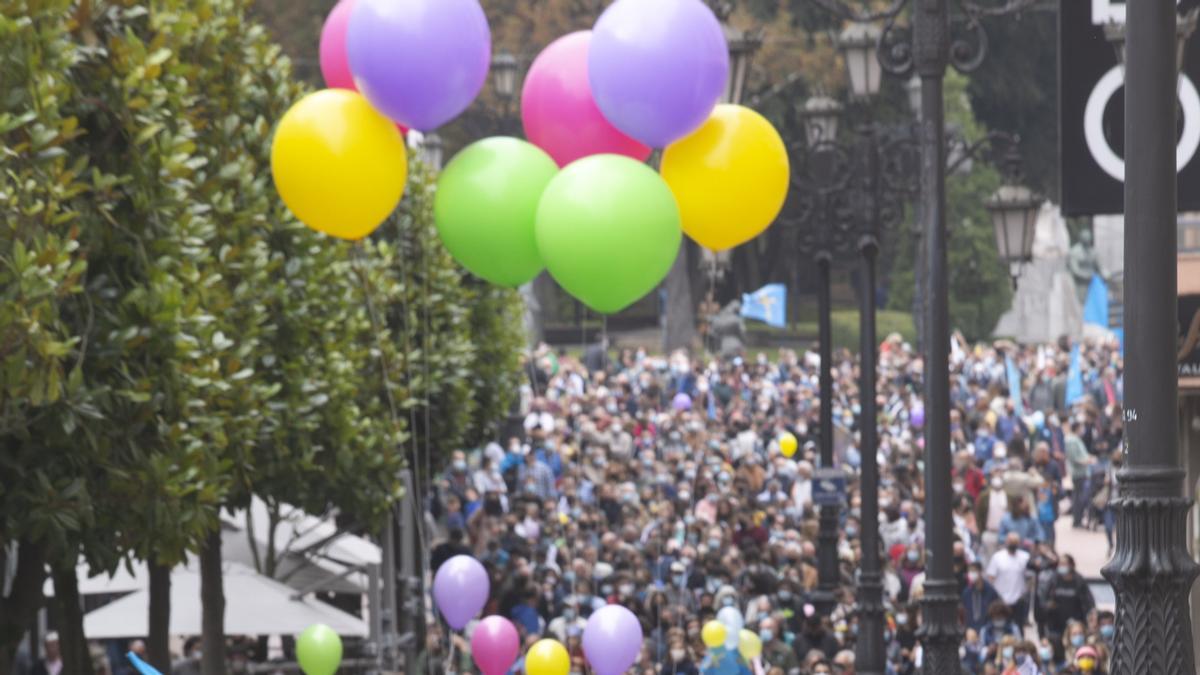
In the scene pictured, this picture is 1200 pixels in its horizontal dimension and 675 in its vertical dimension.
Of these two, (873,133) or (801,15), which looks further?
(801,15)

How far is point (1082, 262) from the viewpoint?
244ft

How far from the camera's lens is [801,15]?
219 ft

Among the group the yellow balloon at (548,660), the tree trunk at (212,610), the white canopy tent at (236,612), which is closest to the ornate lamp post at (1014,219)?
the white canopy tent at (236,612)

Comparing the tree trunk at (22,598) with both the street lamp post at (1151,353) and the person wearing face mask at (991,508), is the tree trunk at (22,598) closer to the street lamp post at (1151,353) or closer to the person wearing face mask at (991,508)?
the street lamp post at (1151,353)

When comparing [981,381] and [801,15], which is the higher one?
[801,15]

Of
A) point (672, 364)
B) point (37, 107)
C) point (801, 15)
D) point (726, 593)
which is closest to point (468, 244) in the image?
point (37, 107)

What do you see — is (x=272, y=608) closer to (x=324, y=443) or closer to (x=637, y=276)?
(x=324, y=443)

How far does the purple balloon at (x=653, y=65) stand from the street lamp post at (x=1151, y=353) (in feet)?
12.4

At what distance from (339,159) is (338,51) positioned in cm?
87

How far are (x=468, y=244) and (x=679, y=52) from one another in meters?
1.39

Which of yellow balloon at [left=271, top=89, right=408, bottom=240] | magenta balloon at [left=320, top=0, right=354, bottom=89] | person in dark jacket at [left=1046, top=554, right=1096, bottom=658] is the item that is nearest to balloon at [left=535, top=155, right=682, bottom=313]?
yellow balloon at [left=271, top=89, right=408, bottom=240]

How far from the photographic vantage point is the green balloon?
10.8m

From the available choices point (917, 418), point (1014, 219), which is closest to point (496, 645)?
point (1014, 219)

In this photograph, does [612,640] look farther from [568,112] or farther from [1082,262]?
[1082,262]
